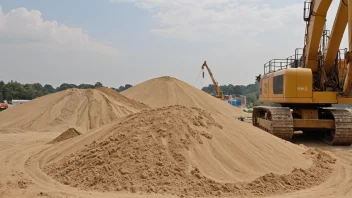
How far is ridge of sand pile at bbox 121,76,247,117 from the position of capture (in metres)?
27.5

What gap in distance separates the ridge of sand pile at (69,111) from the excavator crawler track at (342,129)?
9.69 metres

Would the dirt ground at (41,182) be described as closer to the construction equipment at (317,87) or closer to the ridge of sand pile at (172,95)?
the construction equipment at (317,87)

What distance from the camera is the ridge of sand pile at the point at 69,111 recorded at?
703 inches


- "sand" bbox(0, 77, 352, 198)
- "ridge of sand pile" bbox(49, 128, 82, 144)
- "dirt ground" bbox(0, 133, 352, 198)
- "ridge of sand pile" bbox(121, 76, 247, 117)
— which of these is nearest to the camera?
"dirt ground" bbox(0, 133, 352, 198)

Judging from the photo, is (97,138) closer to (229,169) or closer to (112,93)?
(229,169)

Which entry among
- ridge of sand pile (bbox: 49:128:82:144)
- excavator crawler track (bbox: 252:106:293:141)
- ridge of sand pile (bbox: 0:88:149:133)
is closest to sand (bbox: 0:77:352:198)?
ridge of sand pile (bbox: 49:128:82:144)

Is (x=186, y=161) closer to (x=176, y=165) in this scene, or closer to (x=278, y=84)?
(x=176, y=165)

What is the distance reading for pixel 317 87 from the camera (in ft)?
41.1

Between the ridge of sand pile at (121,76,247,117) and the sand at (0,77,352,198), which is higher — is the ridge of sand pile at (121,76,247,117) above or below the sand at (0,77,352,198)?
above

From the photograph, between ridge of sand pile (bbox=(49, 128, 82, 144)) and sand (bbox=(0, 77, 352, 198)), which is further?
ridge of sand pile (bbox=(49, 128, 82, 144))

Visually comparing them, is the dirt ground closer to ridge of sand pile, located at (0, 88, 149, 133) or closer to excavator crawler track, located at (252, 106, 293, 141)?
excavator crawler track, located at (252, 106, 293, 141)

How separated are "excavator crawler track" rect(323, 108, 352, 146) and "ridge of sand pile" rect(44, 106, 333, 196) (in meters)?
3.59

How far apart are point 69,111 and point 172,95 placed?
1046cm

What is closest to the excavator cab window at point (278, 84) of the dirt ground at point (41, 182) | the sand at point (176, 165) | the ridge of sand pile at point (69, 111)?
the dirt ground at point (41, 182)
